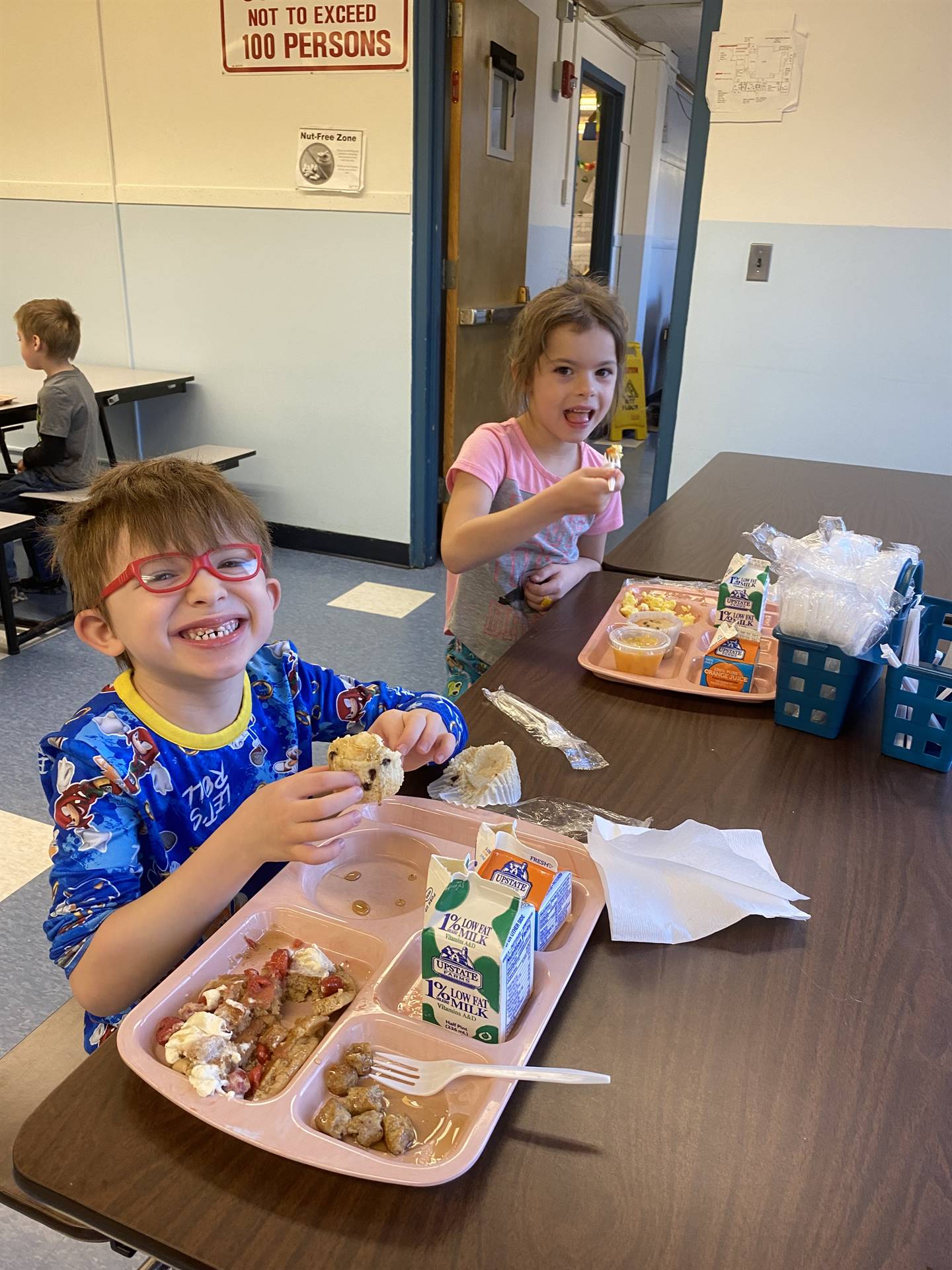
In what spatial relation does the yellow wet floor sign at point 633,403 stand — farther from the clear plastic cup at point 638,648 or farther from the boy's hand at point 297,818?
the boy's hand at point 297,818

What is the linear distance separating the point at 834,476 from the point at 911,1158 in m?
2.00

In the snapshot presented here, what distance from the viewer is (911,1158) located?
1.82 feet

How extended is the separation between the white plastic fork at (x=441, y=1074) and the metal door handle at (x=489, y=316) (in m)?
3.12

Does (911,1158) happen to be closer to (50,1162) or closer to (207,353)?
(50,1162)

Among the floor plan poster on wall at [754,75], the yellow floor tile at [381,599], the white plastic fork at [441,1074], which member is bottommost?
the yellow floor tile at [381,599]

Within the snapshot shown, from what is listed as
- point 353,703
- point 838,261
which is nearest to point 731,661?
point 353,703

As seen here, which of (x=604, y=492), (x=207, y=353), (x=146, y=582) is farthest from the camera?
(x=207, y=353)

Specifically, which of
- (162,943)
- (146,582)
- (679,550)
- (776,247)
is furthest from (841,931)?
(776,247)

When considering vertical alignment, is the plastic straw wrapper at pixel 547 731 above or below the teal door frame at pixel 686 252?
below

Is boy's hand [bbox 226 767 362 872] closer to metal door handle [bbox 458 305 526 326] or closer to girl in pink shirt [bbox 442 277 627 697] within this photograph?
girl in pink shirt [bbox 442 277 627 697]

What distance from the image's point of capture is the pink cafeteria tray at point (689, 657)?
1171 millimetres

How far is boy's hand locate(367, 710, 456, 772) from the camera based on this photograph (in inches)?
36.8

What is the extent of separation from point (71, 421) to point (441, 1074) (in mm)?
3021

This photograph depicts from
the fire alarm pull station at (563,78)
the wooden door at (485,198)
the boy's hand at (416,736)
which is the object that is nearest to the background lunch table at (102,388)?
the wooden door at (485,198)
